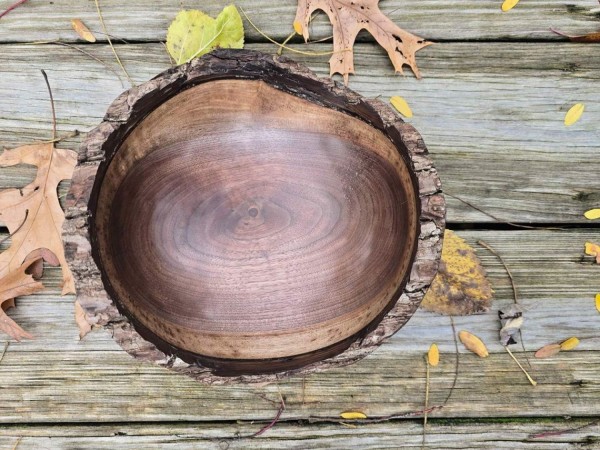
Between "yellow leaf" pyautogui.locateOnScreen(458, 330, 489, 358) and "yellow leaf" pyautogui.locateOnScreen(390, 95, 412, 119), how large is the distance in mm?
503

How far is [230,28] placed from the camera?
3.76 feet

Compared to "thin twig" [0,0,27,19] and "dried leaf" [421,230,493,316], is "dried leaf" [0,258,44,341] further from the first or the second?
"dried leaf" [421,230,493,316]

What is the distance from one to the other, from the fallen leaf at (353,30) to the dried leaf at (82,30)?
45 cm

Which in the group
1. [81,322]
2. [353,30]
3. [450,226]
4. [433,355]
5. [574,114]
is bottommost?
[433,355]

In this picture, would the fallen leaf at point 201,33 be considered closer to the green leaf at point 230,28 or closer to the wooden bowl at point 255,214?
the green leaf at point 230,28

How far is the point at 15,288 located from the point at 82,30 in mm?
579

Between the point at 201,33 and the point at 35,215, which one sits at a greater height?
the point at 201,33

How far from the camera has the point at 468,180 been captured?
3.99 feet

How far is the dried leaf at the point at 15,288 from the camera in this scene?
1133mm

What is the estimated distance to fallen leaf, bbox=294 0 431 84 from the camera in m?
1.17

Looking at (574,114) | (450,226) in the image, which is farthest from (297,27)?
(574,114)

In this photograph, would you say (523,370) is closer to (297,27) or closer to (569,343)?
(569,343)

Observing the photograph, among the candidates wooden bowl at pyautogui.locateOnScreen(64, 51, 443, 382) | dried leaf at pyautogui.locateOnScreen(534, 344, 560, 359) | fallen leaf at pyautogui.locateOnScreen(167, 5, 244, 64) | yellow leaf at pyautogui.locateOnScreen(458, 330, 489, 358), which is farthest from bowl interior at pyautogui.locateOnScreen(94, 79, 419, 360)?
dried leaf at pyautogui.locateOnScreen(534, 344, 560, 359)

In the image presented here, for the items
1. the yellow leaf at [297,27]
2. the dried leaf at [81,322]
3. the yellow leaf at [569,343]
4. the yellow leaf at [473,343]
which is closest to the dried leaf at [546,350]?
the yellow leaf at [569,343]
